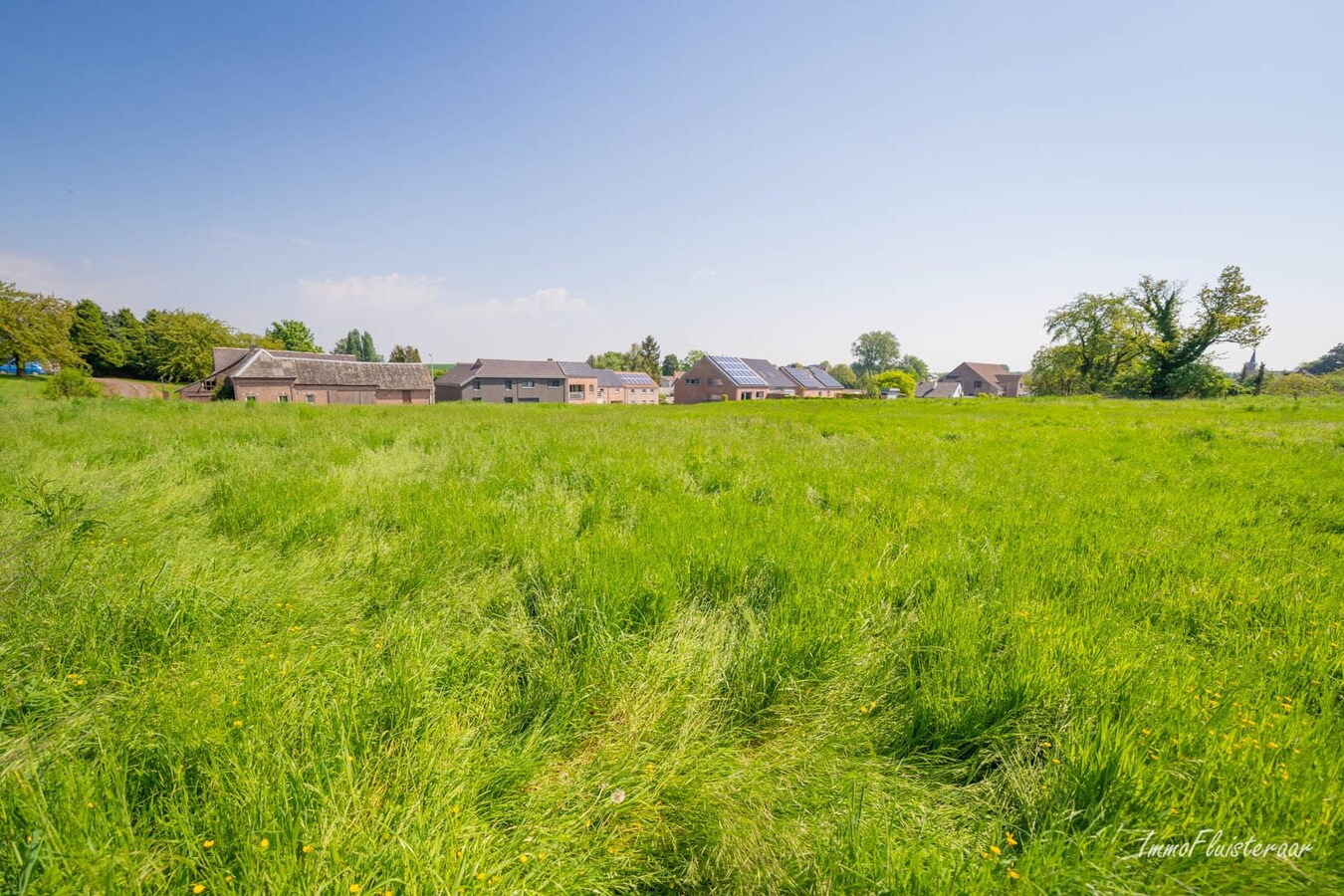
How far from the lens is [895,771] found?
2.03 meters

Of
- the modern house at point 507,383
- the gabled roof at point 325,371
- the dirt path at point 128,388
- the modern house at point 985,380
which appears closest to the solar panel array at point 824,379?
the modern house at point 985,380

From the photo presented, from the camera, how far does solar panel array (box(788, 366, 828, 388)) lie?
260 feet

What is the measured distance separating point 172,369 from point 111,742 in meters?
96.8

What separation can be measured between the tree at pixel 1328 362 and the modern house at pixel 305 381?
167 metres

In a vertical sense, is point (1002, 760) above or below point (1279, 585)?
below

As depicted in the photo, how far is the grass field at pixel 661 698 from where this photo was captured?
5.02 feet

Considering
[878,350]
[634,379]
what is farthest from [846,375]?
[634,379]

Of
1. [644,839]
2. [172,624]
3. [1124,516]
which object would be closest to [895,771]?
[644,839]

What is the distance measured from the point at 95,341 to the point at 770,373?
100m

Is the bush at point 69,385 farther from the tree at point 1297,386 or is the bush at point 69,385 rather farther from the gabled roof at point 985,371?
the gabled roof at point 985,371

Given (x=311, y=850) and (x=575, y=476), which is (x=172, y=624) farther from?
(x=575, y=476)

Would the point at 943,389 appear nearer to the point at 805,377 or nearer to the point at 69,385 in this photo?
the point at 805,377

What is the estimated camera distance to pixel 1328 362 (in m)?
96.9

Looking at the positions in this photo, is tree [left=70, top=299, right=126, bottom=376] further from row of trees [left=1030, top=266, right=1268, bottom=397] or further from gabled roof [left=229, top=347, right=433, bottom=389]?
row of trees [left=1030, top=266, right=1268, bottom=397]
